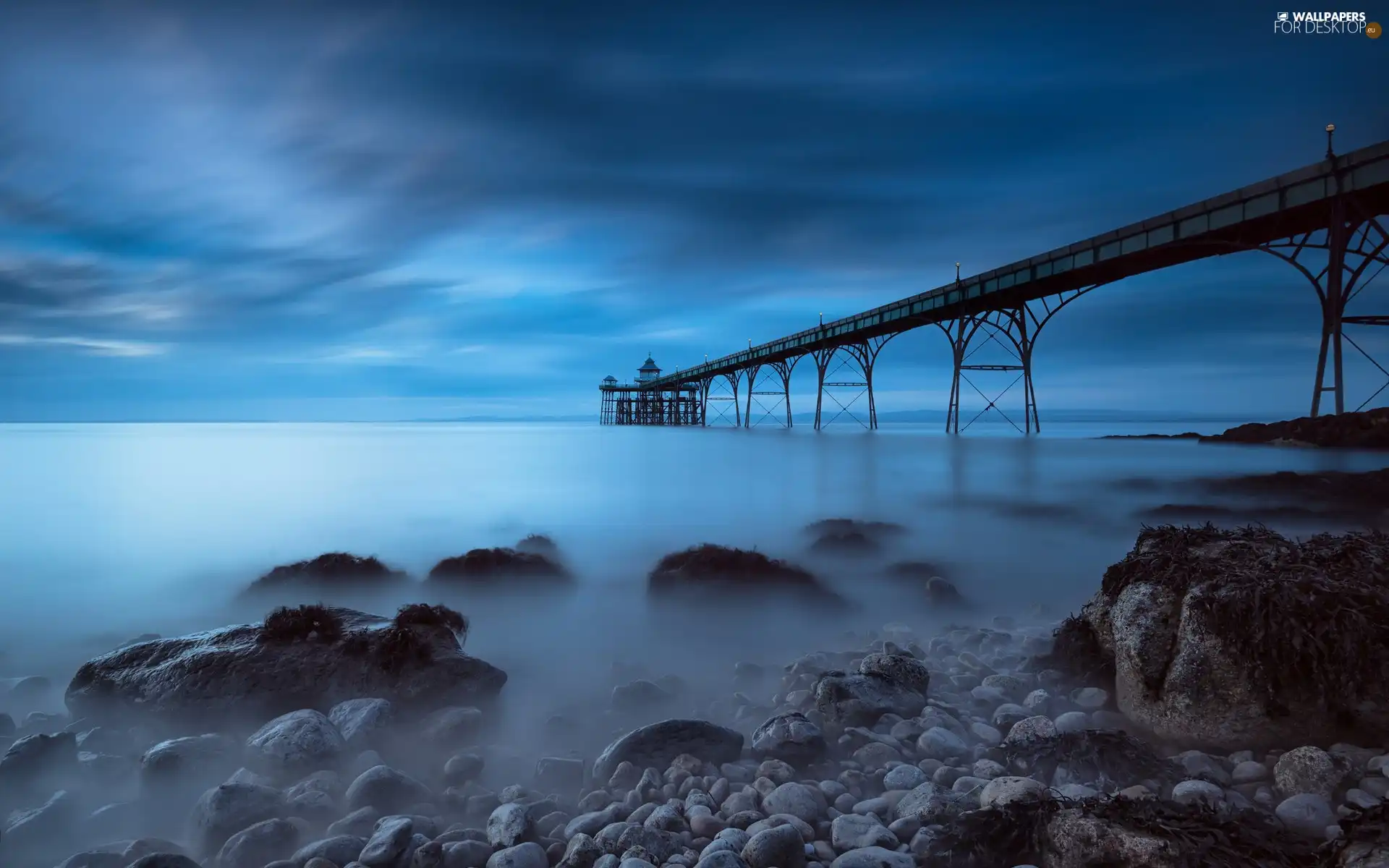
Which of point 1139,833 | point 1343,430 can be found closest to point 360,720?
point 1139,833

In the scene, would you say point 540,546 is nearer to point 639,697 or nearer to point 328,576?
point 328,576

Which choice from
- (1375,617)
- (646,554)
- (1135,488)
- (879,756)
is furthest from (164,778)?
(1135,488)

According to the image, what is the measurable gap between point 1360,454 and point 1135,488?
6.81m

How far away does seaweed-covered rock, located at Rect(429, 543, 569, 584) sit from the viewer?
8.73m

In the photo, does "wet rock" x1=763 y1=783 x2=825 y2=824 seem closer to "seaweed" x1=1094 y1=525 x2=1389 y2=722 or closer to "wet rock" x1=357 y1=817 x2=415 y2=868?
"wet rock" x1=357 y1=817 x2=415 y2=868

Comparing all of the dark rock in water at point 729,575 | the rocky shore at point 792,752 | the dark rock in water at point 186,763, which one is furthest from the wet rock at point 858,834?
the dark rock in water at point 729,575

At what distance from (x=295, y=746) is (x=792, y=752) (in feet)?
9.20

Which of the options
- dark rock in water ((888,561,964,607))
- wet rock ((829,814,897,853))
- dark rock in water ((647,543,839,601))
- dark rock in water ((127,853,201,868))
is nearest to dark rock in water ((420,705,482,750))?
dark rock in water ((127,853,201,868))

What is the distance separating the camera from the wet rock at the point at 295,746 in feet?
12.4

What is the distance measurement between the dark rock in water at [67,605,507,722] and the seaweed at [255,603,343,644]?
3 cm

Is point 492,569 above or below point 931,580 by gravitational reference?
above

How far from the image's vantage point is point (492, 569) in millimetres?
8891

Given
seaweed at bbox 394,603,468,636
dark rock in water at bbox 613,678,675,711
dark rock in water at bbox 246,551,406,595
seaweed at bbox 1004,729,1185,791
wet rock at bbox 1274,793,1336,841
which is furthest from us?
dark rock in water at bbox 246,551,406,595

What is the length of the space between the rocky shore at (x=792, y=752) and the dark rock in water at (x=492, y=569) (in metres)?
3.51
